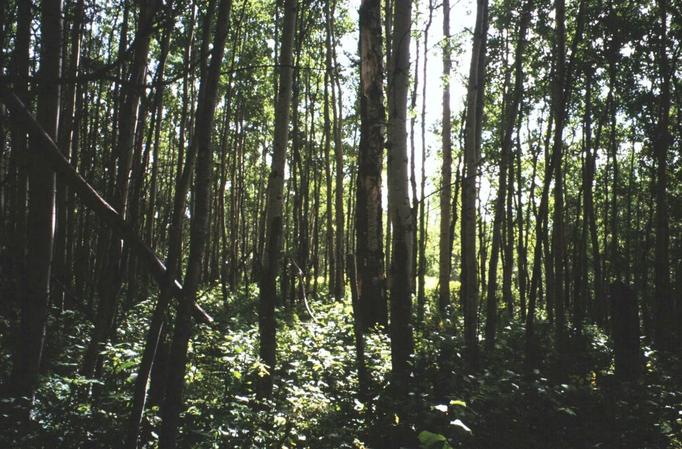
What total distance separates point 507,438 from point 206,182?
3674 millimetres

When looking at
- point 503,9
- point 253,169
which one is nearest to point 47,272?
point 503,9

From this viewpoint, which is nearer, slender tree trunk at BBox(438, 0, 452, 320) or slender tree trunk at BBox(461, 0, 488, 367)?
slender tree trunk at BBox(461, 0, 488, 367)

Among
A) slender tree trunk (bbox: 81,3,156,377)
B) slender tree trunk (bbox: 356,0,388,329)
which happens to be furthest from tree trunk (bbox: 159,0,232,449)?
slender tree trunk (bbox: 356,0,388,329)

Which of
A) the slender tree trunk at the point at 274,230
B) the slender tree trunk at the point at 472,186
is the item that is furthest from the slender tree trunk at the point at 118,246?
the slender tree trunk at the point at 472,186

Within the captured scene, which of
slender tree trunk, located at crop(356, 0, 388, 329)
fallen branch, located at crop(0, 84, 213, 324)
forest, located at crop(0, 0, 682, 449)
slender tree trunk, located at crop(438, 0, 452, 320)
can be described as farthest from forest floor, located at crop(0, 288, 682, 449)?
slender tree trunk, located at crop(438, 0, 452, 320)

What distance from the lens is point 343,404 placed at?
4770mm

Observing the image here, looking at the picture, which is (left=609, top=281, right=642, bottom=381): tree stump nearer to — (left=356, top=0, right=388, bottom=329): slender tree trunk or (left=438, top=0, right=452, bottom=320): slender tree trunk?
(left=356, top=0, right=388, bottom=329): slender tree trunk

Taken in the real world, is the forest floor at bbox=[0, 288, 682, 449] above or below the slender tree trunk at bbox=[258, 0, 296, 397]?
below

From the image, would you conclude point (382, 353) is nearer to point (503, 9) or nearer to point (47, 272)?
point (47, 272)

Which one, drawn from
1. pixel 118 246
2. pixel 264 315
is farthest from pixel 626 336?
pixel 118 246

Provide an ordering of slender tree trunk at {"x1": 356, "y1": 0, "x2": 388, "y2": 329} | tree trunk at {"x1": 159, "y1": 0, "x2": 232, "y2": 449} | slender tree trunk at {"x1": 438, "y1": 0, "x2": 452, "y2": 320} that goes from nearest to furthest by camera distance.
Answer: tree trunk at {"x1": 159, "y1": 0, "x2": 232, "y2": 449} → slender tree trunk at {"x1": 356, "y1": 0, "x2": 388, "y2": 329} → slender tree trunk at {"x1": 438, "y1": 0, "x2": 452, "y2": 320}

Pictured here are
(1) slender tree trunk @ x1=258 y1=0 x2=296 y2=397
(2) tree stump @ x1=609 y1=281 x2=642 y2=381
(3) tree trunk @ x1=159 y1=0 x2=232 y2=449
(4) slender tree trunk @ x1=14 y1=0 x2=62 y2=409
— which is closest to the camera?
(3) tree trunk @ x1=159 y1=0 x2=232 y2=449

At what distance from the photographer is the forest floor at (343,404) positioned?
3.29m

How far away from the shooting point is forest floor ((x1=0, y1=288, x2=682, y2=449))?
3.29m
